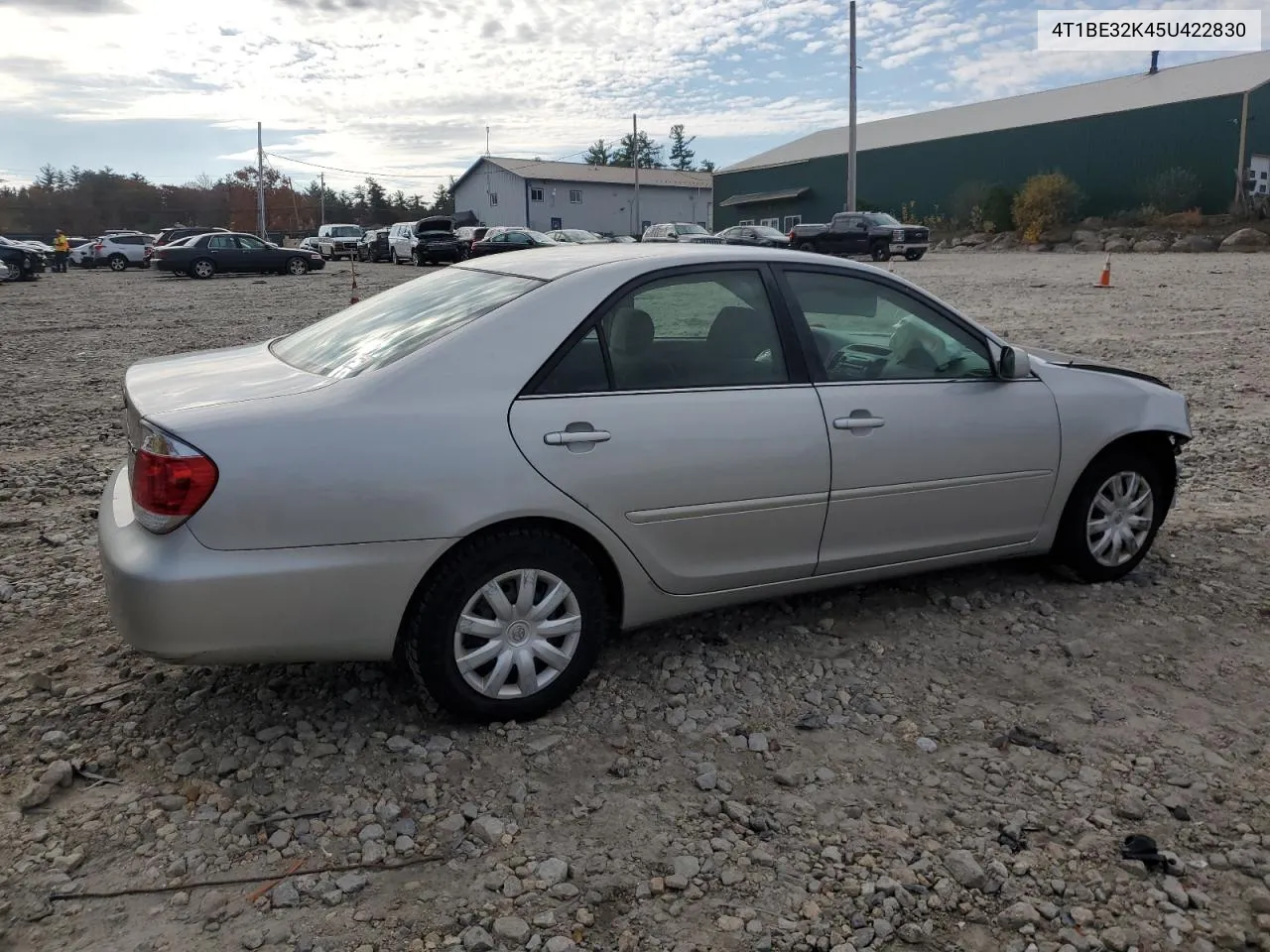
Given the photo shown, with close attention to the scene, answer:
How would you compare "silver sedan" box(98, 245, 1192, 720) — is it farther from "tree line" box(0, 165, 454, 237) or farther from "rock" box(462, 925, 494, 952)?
"tree line" box(0, 165, 454, 237)

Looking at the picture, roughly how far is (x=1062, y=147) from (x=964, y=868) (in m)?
49.1

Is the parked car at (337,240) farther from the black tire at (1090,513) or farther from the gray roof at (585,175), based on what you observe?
the black tire at (1090,513)

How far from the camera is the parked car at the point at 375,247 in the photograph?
45219 millimetres

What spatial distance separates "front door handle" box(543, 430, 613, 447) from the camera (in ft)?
11.4

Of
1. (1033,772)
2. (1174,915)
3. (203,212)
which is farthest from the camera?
(203,212)

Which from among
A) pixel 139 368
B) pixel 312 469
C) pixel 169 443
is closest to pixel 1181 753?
pixel 312 469

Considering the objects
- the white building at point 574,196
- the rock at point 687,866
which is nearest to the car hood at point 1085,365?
the rock at point 687,866

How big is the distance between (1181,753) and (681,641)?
185 centimetres

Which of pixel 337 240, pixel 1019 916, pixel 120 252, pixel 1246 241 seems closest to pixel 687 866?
pixel 1019 916

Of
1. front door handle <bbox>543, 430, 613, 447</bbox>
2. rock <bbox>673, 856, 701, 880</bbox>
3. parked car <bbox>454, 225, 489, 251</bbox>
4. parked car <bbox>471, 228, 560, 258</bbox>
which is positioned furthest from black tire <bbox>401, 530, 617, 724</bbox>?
parked car <bbox>454, 225, 489, 251</bbox>

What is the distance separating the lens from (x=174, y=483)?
3090 mm

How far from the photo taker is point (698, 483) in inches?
147

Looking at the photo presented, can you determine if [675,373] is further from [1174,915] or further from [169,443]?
[1174,915]

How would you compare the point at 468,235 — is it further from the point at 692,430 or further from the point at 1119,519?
the point at 692,430
